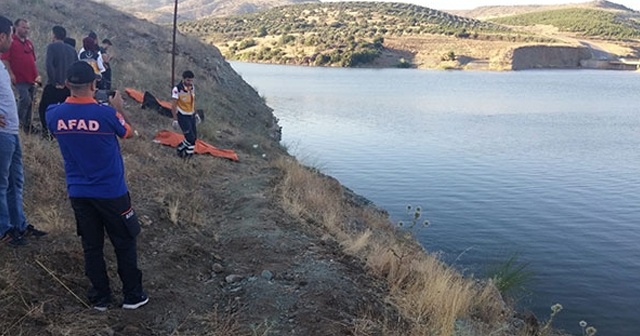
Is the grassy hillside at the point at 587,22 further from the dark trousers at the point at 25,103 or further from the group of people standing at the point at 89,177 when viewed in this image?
the group of people standing at the point at 89,177

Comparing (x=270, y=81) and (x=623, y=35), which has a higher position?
(x=623, y=35)

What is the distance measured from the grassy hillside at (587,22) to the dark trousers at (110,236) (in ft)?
378

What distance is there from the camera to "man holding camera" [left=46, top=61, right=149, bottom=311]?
414 cm

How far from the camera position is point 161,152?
10234 millimetres

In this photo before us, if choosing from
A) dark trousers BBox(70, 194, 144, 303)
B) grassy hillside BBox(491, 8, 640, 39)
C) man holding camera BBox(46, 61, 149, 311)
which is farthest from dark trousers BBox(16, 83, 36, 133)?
grassy hillside BBox(491, 8, 640, 39)

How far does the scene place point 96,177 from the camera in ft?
13.9

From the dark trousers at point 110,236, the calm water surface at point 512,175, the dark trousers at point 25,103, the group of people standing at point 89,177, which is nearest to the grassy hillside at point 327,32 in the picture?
the calm water surface at point 512,175

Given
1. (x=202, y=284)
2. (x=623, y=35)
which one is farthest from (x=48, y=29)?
(x=623, y=35)

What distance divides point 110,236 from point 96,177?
539 millimetres

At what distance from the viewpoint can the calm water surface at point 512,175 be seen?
9.75 m

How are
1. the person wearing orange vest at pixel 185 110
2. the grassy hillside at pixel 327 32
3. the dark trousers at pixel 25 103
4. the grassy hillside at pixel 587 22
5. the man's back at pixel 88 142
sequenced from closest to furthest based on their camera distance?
the man's back at pixel 88 142 < the dark trousers at pixel 25 103 < the person wearing orange vest at pixel 185 110 < the grassy hillside at pixel 327 32 < the grassy hillside at pixel 587 22

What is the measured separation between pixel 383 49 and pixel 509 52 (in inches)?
665

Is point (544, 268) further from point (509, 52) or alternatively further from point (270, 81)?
point (509, 52)

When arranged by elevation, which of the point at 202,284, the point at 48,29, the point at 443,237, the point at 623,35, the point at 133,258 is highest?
the point at 623,35
